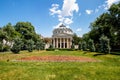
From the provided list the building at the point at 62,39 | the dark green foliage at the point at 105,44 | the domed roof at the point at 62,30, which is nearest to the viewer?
the dark green foliage at the point at 105,44

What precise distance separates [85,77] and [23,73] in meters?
4.80

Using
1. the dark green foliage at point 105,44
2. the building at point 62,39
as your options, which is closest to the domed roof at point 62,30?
the building at point 62,39

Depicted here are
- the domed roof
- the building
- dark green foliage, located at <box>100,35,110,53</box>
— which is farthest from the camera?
the domed roof

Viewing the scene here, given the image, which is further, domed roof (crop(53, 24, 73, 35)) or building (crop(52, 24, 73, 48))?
domed roof (crop(53, 24, 73, 35))

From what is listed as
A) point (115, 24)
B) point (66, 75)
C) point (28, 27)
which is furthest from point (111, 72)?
point (28, 27)

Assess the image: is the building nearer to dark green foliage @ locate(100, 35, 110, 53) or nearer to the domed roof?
the domed roof

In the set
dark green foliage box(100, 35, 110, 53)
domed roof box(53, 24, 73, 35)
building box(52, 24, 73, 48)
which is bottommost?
dark green foliage box(100, 35, 110, 53)

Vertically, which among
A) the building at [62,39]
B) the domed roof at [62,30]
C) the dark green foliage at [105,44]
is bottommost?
the dark green foliage at [105,44]

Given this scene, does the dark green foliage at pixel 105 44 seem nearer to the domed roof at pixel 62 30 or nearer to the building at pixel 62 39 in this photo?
the building at pixel 62 39

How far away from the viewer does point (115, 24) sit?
43500 mm

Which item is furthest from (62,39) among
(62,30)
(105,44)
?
(105,44)

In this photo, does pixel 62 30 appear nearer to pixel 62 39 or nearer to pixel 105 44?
pixel 62 39

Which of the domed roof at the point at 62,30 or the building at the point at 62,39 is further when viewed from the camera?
the domed roof at the point at 62,30

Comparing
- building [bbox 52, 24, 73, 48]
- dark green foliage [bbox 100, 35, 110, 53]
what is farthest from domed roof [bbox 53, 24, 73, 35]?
dark green foliage [bbox 100, 35, 110, 53]
